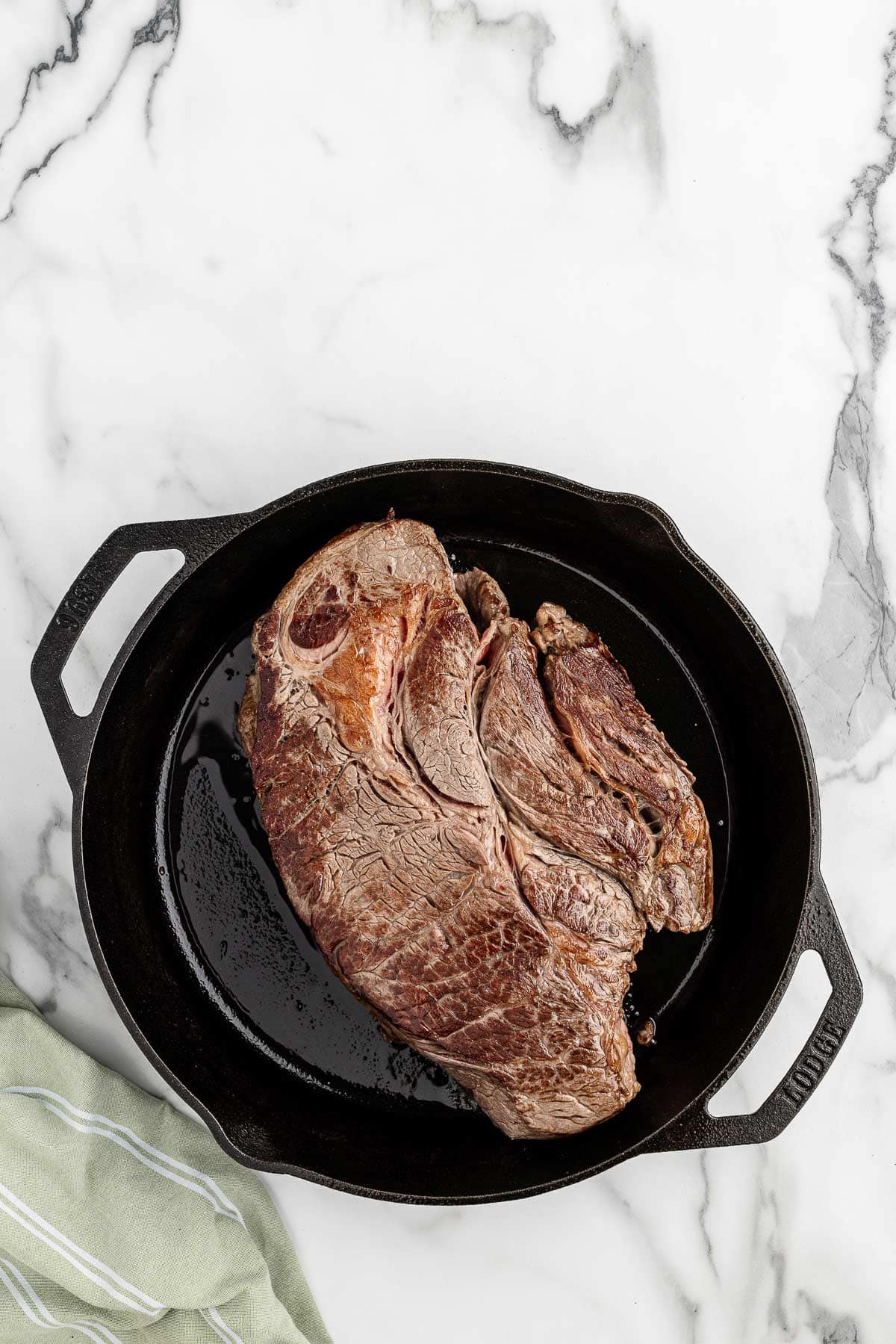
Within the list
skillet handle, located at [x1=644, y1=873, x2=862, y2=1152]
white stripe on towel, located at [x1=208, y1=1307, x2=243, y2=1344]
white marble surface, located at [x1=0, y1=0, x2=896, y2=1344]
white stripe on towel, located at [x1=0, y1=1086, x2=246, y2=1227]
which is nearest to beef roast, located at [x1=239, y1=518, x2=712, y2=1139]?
skillet handle, located at [x1=644, y1=873, x2=862, y2=1152]

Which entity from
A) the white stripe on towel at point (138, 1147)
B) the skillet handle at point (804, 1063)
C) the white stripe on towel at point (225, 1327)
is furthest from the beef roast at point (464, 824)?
the white stripe on towel at point (225, 1327)

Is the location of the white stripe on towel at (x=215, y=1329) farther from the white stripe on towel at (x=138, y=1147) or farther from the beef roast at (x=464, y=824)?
the beef roast at (x=464, y=824)

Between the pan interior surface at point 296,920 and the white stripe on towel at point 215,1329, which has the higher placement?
the pan interior surface at point 296,920

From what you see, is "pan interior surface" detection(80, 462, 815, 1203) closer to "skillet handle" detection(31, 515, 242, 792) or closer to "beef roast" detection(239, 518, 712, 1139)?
"skillet handle" detection(31, 515, 242, 792)

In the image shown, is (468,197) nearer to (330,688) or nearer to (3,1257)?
(330,688)

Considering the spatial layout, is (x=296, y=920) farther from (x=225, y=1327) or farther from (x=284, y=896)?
(x=225, y=1327)

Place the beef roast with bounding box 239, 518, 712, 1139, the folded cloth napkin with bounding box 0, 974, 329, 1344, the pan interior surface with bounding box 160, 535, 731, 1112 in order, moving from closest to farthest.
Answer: the beef roast with bounding box 239, 518, 712, 1139
the folded cloth napkin with bounding box 0, 974, 329, 1344
the pan interior surface with bounding box 160, 535, 731, 1112

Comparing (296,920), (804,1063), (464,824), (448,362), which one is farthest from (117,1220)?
(448,362)
